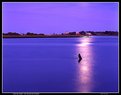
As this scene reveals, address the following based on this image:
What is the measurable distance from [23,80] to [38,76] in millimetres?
255

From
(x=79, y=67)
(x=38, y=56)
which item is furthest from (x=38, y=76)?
(x=79, y=67)

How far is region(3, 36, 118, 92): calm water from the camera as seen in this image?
4199 mm

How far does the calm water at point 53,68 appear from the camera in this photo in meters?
4.20

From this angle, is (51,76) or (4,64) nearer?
(4,64)

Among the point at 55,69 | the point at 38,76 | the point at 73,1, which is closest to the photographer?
the point at 73,1

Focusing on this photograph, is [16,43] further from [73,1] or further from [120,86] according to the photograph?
[120,86]

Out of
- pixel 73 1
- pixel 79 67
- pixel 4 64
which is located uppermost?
pixel 73 1

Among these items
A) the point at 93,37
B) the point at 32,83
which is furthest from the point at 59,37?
the point at 32,83

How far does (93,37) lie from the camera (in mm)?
4594

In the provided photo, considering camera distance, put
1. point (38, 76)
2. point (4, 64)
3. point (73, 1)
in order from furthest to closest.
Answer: point (38, 76), point (4, 64), point (73, 1)

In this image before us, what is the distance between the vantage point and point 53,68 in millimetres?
4973

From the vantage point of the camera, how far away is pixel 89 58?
224 inches

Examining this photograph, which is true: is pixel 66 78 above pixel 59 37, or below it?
below

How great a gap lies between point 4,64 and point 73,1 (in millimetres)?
1237
